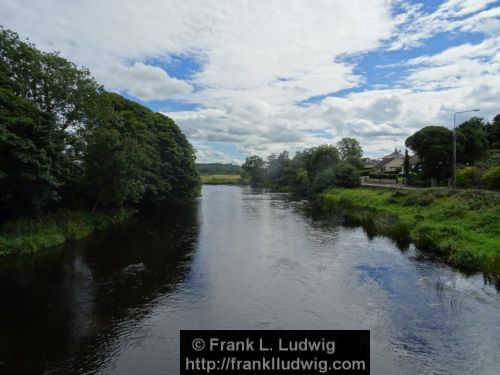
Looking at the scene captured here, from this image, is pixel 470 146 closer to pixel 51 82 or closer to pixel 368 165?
pixel 51 82

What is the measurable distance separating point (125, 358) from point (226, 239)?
64.7 feet

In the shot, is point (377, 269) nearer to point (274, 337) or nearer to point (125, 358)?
point (274, 337)

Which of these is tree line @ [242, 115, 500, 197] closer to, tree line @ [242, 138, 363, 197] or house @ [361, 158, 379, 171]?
tree line @ [242, 138, 363, 197]

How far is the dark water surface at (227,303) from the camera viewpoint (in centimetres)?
1202

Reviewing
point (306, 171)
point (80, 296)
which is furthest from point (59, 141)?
point (306, 171)

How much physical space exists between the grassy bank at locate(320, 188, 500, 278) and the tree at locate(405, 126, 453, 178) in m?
13.4

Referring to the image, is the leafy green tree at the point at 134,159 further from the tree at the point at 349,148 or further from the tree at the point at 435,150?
the tree at the point at 349,148

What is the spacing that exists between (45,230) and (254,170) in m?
131

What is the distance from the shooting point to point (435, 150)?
176 ft

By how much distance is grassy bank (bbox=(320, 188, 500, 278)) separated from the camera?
21625mm

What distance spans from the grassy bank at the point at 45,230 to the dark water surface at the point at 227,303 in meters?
1.43

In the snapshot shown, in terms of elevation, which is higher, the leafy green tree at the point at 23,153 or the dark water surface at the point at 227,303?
the leafy green tree at the point at 23,153

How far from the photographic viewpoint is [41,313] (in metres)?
15.3

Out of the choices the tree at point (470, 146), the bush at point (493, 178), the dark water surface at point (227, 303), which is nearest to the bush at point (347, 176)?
the tree at point (470, 146)
